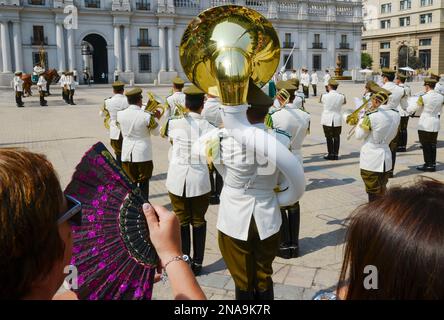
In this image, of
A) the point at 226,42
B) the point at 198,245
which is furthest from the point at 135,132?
the point at 226,42

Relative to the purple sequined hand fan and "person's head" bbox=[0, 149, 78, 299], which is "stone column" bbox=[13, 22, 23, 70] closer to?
the purple sequined hand fan

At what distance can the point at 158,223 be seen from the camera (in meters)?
1.58

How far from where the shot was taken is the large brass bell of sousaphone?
2.93 metres

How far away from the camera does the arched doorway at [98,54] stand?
43719 mm

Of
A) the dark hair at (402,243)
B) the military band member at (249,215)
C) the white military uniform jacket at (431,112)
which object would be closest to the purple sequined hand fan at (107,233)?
the dark hair at (402,243)

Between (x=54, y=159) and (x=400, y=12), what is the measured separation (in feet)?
242

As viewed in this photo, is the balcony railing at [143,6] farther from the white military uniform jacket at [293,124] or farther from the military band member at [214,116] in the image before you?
the white military uniform jacket at [293,124]

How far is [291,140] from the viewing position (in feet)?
20.8

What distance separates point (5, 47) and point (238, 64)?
1649 inches

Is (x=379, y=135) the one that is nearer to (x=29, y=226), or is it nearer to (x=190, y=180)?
(x=190, y=180)

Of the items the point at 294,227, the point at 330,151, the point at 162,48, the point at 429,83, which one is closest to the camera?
the point at 294,227

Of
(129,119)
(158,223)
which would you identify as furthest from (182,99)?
(158,223)

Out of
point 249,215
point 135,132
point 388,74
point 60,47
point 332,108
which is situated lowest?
point 249,215
